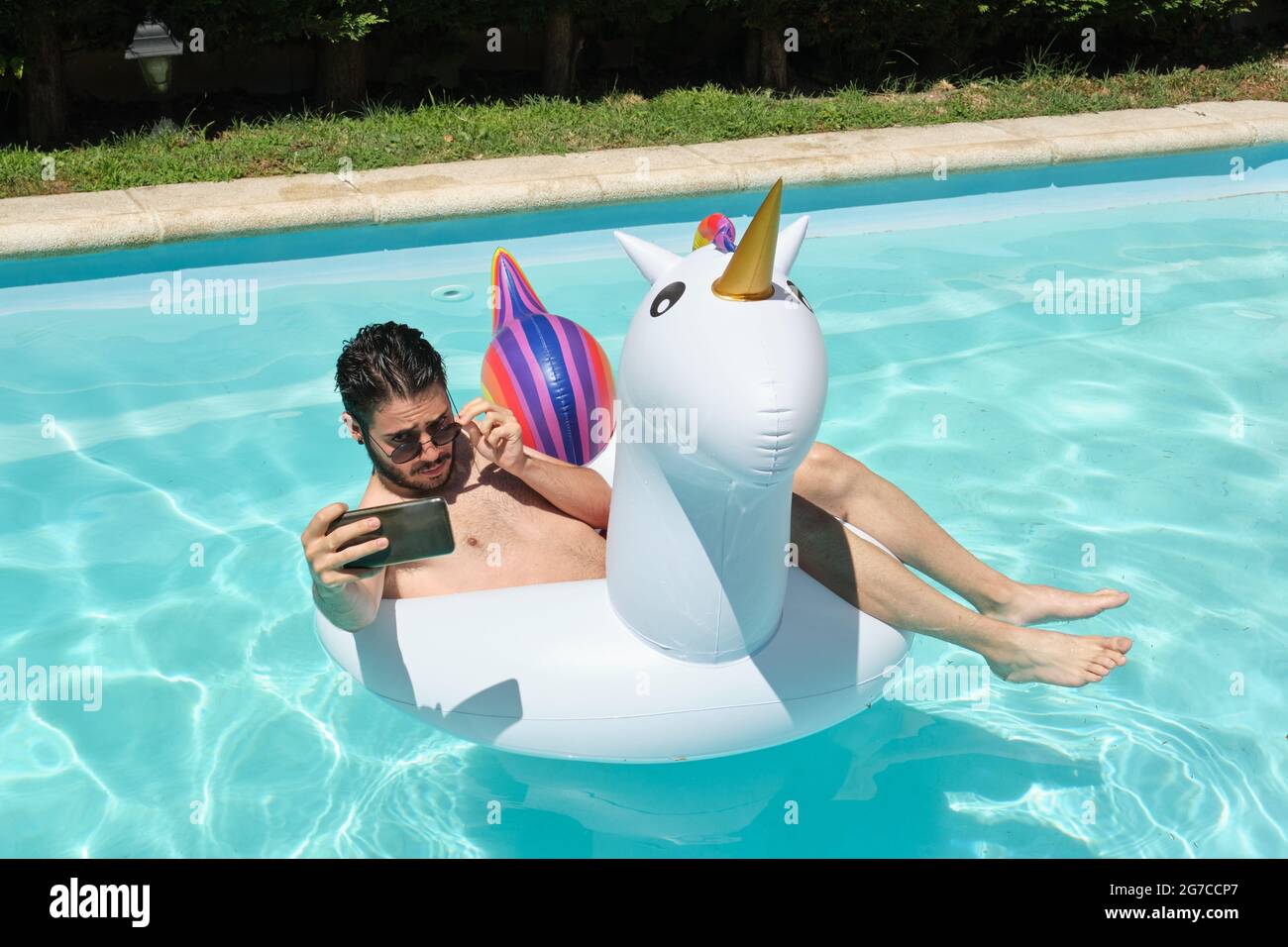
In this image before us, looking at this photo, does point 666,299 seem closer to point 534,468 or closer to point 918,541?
point 534,468

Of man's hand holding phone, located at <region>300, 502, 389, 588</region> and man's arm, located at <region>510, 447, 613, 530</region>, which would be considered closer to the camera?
man's hand holding phone, located at <region>300, 502, 389, 588</region>

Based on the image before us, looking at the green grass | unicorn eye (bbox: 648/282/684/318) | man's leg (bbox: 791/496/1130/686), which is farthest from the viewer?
the green grass

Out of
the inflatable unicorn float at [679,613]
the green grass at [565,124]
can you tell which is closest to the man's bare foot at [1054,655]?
the inflatable unicorn float at [679,613]

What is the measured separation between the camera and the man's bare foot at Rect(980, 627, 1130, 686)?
3.48 metres

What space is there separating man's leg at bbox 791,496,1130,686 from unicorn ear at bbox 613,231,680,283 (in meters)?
0.76

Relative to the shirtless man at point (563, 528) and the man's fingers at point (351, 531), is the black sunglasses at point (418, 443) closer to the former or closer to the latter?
the shirtless man at point (563, 528)

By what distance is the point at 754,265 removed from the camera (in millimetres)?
2646

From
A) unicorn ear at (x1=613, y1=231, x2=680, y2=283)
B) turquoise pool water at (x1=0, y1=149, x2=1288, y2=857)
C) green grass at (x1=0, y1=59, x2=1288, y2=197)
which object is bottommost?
turquoise pool water at (x1=0, y1=149, x2=1288, y2=857)

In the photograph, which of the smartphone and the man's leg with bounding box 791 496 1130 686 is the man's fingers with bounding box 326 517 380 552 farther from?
the man's leg with bounding box 791 496 1130 686

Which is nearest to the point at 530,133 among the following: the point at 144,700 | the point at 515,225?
the point at 515,225

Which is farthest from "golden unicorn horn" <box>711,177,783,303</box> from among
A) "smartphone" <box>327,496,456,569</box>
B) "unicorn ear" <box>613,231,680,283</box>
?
"smartphone" <box>327,496,456,569</box>

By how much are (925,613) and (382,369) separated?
4.78 feet

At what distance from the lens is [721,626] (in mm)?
3109
